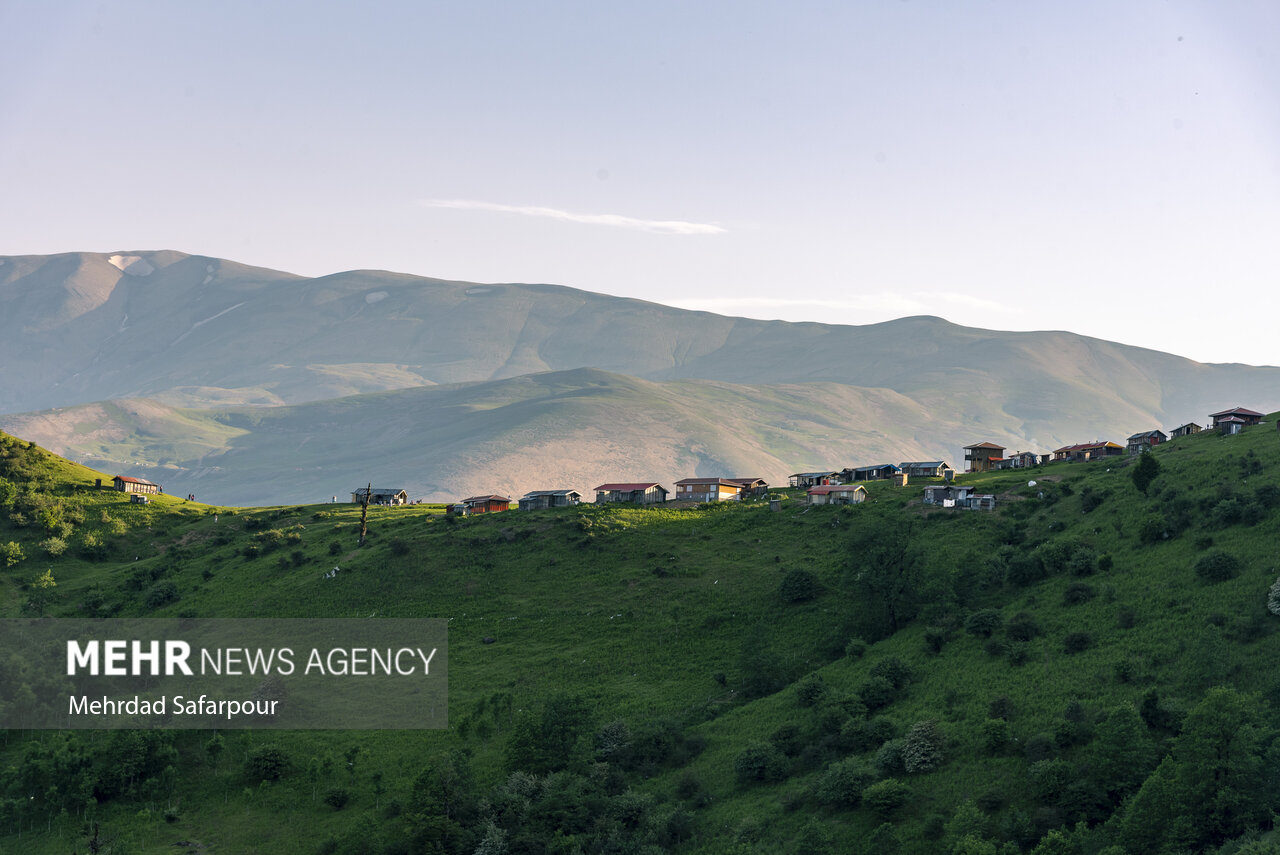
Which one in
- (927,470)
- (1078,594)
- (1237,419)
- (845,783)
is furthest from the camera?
(927,470)

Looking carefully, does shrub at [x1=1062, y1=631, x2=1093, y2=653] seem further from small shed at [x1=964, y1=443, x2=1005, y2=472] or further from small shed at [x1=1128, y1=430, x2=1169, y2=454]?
small shed at [x1=964, y1=443, x2=1005, y2=472]

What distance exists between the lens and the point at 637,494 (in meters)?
175

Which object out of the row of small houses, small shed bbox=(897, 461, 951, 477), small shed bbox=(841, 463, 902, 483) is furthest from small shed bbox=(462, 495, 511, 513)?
small shed bbox=(897, 461, 951, 477)

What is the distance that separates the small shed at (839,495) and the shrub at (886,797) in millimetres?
75166

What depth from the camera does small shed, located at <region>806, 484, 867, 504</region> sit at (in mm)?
144375

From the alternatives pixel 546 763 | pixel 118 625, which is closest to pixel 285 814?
pixel 546 763

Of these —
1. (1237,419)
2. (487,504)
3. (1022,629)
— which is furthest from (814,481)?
(1022,629)

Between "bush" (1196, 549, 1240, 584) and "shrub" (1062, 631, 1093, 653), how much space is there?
12613mm

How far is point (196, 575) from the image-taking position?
445ft

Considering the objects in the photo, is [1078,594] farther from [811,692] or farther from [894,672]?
[811,692]

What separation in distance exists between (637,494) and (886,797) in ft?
355

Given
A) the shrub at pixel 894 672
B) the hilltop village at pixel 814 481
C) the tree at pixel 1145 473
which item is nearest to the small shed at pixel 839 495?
the hilltop village at pixel 814 481

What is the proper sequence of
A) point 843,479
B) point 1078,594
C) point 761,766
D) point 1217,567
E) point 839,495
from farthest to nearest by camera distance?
1. point 843,479
2. point 839,495
3. point 1078,594
4. point 1217,567
5. point 761,766

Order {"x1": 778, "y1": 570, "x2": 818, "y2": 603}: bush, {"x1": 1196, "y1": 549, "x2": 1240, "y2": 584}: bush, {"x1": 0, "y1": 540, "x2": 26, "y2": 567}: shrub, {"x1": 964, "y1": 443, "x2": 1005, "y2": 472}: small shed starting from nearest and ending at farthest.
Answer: {"x1": 1196, "y1": 549, "x2": 1240, "y2": 584}: bush
{"x1": 778, "y1": 570, "x2": 818, "y2": 603}: bush
{"x1": 0, "y1": 540, "x2": 26, "y2": 567}: shrub
{"x1": 964, "y1": 443, "x2": 1005, "y2": 472}: small shed
